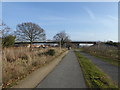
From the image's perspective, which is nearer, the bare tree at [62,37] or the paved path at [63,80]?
the paved path at [63,80]

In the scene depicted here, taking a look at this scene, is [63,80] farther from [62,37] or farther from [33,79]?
[62,37]

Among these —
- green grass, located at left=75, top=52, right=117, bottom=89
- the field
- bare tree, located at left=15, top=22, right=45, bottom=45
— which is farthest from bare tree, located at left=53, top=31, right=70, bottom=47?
green grass, located at left=75, top=52, right=117, bottom=89

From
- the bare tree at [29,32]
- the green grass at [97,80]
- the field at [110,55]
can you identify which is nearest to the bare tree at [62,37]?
the bare tree at [29,32]

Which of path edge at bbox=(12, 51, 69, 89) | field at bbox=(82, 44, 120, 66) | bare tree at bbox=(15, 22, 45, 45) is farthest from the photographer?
bare tree at bbox=(15, 22, 45, 45)

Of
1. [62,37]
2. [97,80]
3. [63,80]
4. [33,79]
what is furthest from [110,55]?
[62,37]

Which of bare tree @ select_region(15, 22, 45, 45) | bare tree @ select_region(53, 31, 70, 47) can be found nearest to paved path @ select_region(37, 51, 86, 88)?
bare tree @ select_region(15, 22, 45, 45)

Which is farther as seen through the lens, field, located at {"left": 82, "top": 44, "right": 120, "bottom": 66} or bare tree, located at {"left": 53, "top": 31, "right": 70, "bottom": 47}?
bare tree, located at {"left": 53, "top": 31, "right": 70, "bottom": 47}

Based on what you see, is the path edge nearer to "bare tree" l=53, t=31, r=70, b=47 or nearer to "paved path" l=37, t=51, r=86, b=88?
"paved path" l=37, t=51, r=86, b=88

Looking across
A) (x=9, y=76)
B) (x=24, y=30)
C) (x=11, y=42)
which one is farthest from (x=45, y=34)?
(x=9, y=76)

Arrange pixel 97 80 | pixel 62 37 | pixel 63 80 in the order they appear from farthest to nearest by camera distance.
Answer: pixel 62 37
pixel 97 80
pixel 63 80

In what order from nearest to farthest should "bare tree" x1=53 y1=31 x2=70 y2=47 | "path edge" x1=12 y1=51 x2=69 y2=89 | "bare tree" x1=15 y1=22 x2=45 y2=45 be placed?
1. "path edge" x1=12 y1=51 x2=69 y2=89
2. "bare tree" x1=15 y1=22 x2=45 y2=45
3. "bare tree" x1=53 y1=31 x2=70 y2=47

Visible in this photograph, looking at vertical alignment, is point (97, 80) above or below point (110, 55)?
above

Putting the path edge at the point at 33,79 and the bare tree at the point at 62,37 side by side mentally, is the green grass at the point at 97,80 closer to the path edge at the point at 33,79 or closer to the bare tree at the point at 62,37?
the path edge at the point at 33,79

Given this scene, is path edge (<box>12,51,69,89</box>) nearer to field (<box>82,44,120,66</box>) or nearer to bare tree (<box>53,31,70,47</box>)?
field (<box>82,44,120,66</box>)
